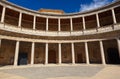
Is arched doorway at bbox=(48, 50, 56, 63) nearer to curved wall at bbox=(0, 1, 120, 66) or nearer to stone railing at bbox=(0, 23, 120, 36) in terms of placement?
curved wall at bbox=(0, 1, 120, 66)

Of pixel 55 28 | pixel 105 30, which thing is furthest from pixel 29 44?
pixel 105 30

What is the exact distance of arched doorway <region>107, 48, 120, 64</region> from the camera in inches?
687

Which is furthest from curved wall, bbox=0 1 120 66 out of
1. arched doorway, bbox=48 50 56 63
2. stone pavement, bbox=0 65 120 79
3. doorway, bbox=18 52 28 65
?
stone pavement, bbox=0 65 120 79

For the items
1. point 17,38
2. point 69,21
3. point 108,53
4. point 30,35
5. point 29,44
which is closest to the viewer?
point 17,38

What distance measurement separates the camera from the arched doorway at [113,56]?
17.5 meters

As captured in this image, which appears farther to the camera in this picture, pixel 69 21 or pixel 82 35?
pixel 69 21

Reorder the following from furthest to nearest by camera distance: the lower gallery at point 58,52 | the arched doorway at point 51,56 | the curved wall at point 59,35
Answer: the arched doorway at point 51,56 → the lower gallery at point 58,52 → the curved wall at point 59,35

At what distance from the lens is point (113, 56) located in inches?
701

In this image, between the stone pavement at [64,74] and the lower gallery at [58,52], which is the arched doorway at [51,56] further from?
the stone pavement at [64,74]

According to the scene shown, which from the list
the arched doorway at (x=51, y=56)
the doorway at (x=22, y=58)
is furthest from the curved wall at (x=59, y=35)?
the doorway at (x=22, y=58)

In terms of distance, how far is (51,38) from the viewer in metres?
18.4

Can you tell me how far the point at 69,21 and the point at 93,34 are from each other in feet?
21.8

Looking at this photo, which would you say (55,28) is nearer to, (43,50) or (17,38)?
(43,50)

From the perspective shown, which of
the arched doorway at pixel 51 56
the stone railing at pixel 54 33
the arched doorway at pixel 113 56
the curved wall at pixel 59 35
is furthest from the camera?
the arched doorway at pixel 51 56
